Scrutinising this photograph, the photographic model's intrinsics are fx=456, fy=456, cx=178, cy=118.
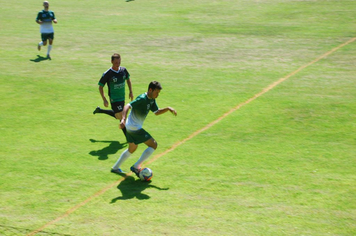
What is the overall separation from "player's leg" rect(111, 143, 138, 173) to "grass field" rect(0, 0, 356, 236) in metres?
0.27

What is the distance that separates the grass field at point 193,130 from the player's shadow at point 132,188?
4cm

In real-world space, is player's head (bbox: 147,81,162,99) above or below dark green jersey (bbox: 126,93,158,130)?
above

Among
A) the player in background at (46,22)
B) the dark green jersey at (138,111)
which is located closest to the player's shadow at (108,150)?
the dark green jersey at (138,111)

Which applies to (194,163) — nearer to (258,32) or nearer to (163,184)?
(163,184)

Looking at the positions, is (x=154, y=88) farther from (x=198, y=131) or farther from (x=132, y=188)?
(x=198, y=131)

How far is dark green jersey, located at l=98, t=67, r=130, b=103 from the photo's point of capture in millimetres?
12922

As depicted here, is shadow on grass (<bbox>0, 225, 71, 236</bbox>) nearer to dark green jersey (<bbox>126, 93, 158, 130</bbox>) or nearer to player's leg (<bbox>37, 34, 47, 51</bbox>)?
dark green jersey (<bbox>126, 93, 158, 130</bbox>)

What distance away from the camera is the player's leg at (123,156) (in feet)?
35.2

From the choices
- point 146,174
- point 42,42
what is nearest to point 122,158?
point 146,174

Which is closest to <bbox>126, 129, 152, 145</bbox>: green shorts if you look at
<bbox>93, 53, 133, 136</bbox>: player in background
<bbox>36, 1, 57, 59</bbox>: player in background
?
<bbox>93, 53, 133, 136</bbox>: player in background

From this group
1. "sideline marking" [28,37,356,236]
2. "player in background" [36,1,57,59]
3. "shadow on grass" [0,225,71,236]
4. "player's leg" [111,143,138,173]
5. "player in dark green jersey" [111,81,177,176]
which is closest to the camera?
"shadow on grass" [0,225,71,236]

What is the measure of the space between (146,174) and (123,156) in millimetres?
854

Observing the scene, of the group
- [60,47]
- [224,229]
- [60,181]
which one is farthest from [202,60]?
[224,229]

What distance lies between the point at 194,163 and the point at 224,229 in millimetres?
3257
